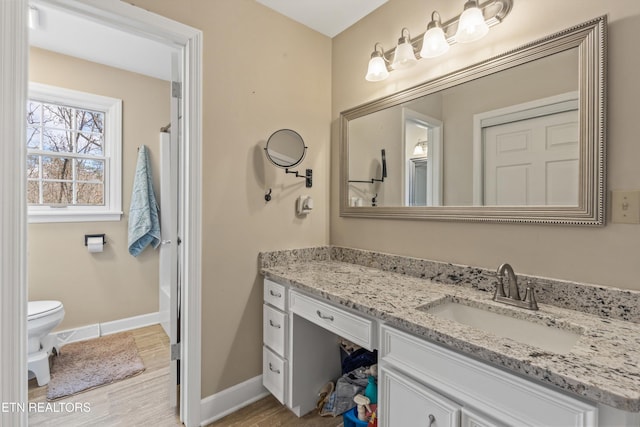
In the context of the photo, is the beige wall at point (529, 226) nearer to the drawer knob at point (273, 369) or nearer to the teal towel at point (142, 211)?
the drawer knob at point (273, 369)

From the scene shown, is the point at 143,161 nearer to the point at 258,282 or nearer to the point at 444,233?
the point at 258,282

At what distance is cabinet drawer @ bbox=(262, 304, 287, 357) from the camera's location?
167cm

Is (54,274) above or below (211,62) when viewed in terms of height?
below

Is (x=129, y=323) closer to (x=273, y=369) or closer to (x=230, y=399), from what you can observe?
(x=230, y=399)

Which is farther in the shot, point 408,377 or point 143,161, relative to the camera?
point 143,161

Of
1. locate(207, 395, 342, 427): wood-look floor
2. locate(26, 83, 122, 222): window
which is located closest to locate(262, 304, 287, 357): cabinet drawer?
locate(207, 395, 342, 427): wood-look floor

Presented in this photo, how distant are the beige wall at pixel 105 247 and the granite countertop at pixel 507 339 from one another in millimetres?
1981

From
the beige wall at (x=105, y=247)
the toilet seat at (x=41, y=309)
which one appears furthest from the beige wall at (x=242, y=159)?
the beige wall at (x=105, y=247)

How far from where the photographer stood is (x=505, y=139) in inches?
52.9

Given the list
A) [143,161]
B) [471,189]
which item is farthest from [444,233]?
[143,161]

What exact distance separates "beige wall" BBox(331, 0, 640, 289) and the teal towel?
2.02 m

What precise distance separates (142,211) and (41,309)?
103 centimetres

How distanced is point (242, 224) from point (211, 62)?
0.93m

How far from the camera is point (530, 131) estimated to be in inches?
49.7
